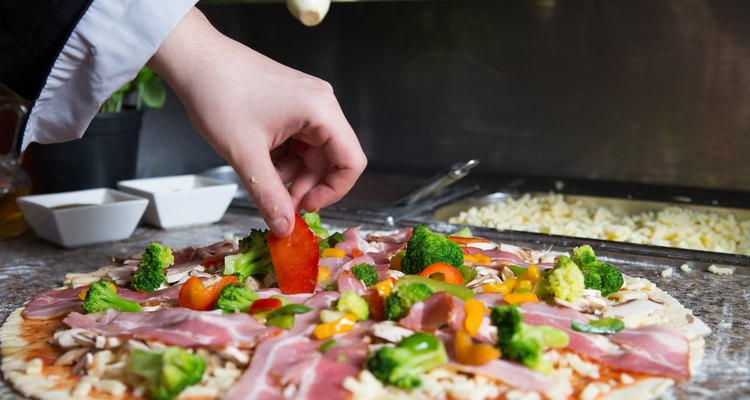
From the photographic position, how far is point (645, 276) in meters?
1.98

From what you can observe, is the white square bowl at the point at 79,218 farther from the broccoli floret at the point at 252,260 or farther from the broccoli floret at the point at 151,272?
the broccoli floret at the point at 252,260

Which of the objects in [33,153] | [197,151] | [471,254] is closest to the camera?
[471,254]

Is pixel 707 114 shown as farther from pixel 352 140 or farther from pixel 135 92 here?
pixel 135 92

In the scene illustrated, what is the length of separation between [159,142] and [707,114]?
2.32m

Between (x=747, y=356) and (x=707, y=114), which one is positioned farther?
(x=707, y=114)

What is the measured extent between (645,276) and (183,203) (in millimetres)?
1462

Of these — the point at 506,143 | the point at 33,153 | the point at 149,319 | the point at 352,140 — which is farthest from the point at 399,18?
the point at 149,319

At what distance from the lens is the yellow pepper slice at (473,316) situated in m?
1.31

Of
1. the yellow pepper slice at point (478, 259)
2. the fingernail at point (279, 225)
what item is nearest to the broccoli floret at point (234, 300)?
the fingernail at point (279, 225)

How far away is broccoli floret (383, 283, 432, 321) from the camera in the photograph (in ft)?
4.51

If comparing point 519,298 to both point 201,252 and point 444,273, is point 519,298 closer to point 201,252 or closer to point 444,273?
point 444,273

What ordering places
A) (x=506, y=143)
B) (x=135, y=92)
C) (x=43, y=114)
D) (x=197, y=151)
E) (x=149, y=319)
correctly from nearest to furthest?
(x=149, y=319) < (x=43, y=114) < (x=135, y=92) < (x=506, y=143) < (x=197, y=151)

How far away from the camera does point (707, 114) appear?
290 cm

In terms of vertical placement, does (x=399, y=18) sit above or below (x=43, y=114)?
above
